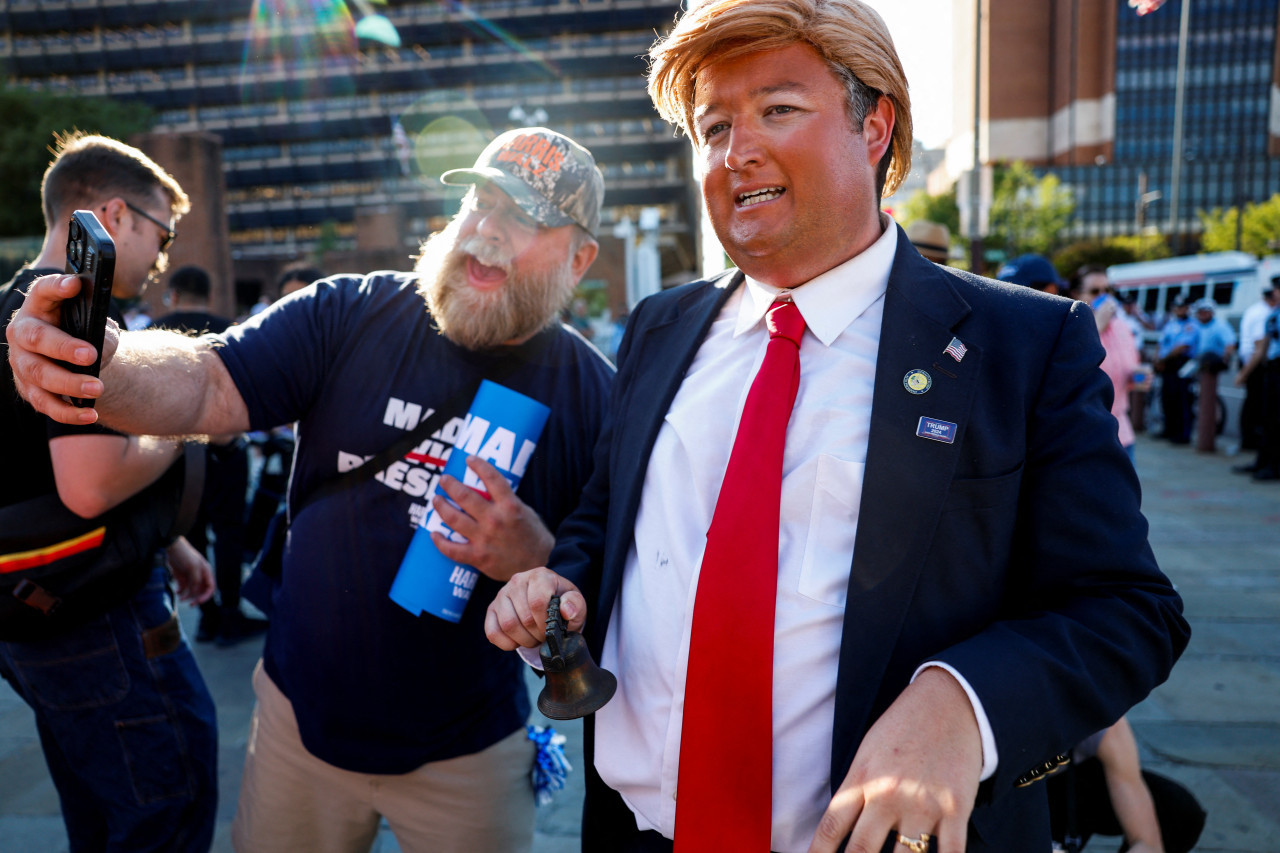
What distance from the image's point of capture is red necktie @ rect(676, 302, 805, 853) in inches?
48.8

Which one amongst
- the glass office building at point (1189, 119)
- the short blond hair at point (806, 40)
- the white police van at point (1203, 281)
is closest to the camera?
the short blond hair at point (806, 40)

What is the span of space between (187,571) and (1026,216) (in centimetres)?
5260

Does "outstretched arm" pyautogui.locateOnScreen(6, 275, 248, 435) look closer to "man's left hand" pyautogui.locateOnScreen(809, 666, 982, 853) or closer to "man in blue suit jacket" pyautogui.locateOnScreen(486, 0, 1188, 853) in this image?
"man in blue suit jacket" pyautogui.locateOnScreen(486, 0, 1188, 853)

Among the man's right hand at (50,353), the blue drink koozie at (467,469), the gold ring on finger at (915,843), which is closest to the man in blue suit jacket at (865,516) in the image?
the gold ring on finger at (915,843)

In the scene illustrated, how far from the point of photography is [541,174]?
2188 millimetres

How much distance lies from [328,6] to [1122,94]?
63.9m

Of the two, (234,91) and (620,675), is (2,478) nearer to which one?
(620,675)

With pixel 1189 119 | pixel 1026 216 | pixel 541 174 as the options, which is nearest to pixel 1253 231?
pixel 1026 216

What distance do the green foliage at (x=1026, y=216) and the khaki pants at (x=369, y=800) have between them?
49.6 m

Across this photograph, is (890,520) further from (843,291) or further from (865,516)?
(843,291)

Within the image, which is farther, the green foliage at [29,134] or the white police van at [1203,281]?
the green foliage at [29,134]

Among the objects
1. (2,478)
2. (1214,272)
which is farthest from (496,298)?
(1214,272)

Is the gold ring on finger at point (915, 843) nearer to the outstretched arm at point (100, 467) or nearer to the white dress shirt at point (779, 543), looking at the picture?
the white dress shirt at point (779, 543)

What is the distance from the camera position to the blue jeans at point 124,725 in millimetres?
2160
